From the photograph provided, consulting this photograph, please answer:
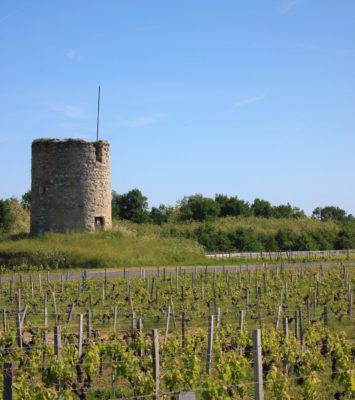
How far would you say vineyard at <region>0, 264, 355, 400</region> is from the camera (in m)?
10.7

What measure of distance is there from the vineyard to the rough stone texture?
1064 cm

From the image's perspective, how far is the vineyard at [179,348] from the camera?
35.0 feet

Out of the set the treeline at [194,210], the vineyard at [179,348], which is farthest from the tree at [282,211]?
the vineyard at [179,348]

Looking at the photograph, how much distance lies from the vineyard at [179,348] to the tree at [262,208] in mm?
53530

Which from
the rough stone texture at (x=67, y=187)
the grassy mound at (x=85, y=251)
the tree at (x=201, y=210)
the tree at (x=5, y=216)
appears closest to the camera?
the grassy mound at (x=85, y=251)

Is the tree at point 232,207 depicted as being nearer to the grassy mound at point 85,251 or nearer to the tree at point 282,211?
the tree at point 282,211

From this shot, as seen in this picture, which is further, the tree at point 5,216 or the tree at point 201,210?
the tree at point 201,210

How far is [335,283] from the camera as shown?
28766 mm

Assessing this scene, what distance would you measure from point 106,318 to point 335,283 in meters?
11.5

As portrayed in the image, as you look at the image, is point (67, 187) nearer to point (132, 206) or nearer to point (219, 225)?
point (219, 225)

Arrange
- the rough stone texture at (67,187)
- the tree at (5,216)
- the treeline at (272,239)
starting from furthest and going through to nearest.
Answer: the tree at (5,216)
the treeline at (272,239)
the rough stone texture at (67,187)

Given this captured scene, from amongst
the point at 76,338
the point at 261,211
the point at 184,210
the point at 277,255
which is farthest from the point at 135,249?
the point at 261,211

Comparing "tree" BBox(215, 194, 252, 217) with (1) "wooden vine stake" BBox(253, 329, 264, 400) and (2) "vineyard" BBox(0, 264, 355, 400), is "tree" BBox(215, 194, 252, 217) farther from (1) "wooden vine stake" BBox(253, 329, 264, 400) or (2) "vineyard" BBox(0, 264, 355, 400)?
(1) "wooden vine stake" BBox(253, 329, 264, 400)

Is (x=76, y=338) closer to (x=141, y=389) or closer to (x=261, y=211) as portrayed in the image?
(x=141, y=389)
